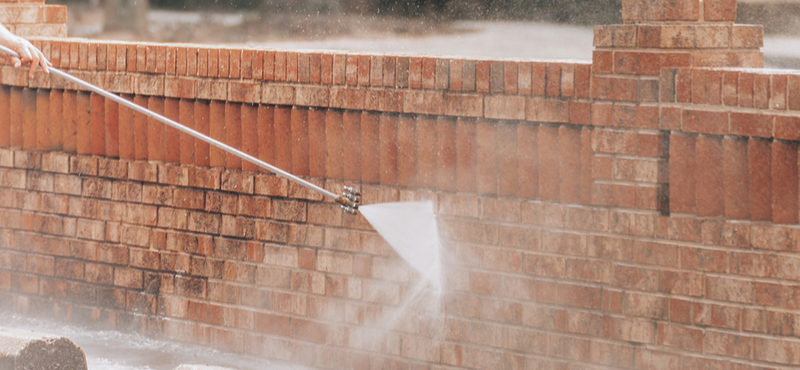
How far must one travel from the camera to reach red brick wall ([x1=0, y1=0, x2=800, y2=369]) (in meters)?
4.27

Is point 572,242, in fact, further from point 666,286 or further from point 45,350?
point 45,350

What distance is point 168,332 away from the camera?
5934mm

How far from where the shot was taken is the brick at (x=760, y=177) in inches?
163

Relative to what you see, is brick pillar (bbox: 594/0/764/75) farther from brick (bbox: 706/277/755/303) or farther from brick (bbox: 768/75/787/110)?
brick (bbox: 706/277/755/303)

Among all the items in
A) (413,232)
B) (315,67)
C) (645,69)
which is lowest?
(413,232)

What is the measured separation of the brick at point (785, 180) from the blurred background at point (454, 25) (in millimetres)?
2942

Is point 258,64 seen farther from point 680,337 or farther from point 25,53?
point 680,337

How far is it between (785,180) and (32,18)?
179 inches

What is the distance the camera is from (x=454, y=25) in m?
9.56

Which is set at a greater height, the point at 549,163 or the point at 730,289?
the point at 549,163

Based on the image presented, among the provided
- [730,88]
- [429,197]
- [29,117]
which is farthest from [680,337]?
[29,117]

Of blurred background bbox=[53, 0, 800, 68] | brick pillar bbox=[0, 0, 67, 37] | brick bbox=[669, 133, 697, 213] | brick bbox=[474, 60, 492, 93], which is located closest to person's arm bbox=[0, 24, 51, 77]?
brick pillar bbox=[0, 0, 67, 37]

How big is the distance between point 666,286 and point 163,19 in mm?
12015

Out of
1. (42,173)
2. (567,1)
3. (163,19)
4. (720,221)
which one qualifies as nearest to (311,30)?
(567,1)
